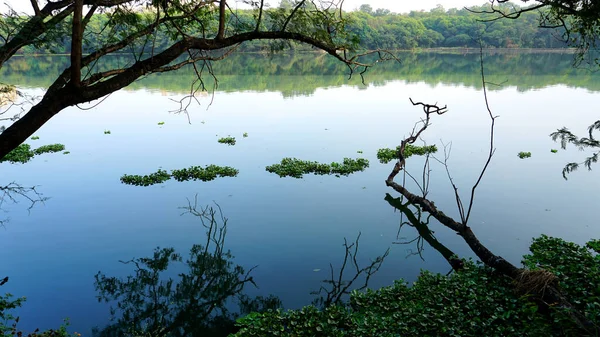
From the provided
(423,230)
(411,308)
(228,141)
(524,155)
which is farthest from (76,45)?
(524,155)

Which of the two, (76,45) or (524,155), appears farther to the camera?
(524,155)

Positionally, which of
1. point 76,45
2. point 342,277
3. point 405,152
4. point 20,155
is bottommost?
point 342,277

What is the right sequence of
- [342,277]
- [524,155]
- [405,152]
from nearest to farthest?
[342,277], [405,152], [524,155]

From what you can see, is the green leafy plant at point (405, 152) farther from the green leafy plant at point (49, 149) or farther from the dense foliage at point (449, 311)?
the green leafy plant at point (49, 149)

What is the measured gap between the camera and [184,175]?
48.9 ft

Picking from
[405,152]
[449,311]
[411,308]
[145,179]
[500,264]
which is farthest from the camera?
[405,152]

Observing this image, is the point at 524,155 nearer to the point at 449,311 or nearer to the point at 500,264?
the point at 500,264

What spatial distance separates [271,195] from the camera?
1320 centimetres

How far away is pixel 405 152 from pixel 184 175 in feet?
29.4

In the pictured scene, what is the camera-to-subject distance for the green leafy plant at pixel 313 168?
50.2ft

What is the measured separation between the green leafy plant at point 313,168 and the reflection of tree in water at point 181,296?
5.97 meters

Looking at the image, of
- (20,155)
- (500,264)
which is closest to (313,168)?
(500,264)

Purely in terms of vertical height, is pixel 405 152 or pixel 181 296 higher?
pixel 405 152

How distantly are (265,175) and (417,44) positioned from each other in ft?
287
